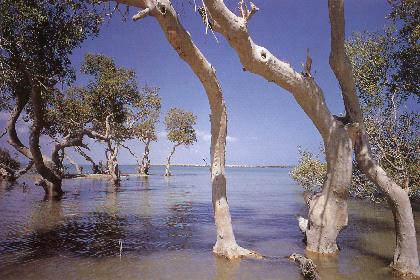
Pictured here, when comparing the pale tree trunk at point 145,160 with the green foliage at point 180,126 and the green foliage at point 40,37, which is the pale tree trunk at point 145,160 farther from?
the green foliage at point 40,37

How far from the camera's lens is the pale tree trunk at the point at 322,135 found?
9.88 meters

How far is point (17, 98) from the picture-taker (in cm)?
1978

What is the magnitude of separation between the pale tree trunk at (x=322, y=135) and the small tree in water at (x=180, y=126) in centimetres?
5236

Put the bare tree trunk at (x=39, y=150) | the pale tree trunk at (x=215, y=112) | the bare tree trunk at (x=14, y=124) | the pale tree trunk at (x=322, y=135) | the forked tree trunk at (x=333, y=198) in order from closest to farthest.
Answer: the pale tree trunk at (x=215, y=112) < the pale tree trunk at (x=322, y=135) < the forked tree trunk at (x=333, y=198) < the bare tree trunk at (x=39, y=150) < the bare tree trunk at (x=14, y=124)

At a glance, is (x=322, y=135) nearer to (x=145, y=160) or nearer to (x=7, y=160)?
(x=7, y=160)

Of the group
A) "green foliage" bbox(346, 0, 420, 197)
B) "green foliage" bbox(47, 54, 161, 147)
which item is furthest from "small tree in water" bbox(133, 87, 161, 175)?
"green foliage" bbox(346, 0, 420, 197)

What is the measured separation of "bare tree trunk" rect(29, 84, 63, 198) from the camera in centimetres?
1873

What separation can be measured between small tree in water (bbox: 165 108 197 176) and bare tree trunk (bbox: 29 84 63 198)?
3688 cm

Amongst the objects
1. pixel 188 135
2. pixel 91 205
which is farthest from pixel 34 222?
pixel 188 135

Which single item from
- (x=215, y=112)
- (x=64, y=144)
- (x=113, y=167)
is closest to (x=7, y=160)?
(x=113, y=167)

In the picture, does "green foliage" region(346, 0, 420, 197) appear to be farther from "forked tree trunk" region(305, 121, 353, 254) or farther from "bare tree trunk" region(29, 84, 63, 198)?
"bare tree trunk" region(29, 84, 63, 198)

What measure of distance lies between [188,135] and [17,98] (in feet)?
146

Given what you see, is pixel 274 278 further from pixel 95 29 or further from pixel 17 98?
pixel 17 98

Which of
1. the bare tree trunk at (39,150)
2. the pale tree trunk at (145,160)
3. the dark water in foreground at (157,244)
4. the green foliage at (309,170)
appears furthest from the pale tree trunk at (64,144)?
the pale tree trunk at (145,160)
